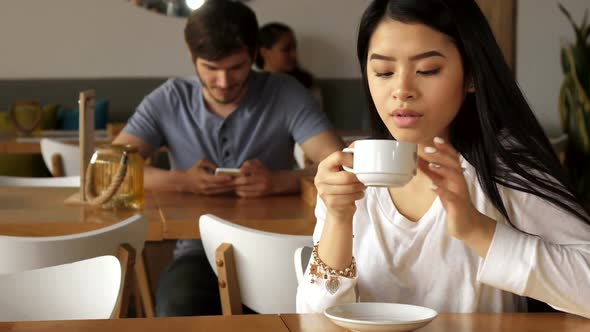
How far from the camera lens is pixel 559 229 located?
1.48 meters

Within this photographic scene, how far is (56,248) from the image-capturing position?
1.86 m

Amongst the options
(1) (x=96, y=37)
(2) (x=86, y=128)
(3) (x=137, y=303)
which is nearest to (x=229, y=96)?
(2) (x=86, y=128)

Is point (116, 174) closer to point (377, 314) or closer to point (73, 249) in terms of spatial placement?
point (73, 249)

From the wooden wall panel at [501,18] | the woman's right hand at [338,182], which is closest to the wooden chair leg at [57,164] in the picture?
the wooden wall panel at [501,18]

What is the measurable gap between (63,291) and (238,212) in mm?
824

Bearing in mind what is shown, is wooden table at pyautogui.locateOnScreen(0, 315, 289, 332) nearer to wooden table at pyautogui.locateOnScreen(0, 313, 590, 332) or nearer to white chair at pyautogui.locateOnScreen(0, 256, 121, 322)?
wooden table at pyautogui.locateOnScreen(0, 313, 590, 332)

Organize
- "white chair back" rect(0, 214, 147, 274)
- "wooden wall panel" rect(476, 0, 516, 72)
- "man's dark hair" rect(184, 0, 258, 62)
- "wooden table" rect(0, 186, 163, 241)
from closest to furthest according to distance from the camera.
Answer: "white chair back" rect(0, 214, 147, 274), "wooden table" rect(0, 186, 163, 241), "man's dark hair" rect(184, 0, 258, 62), "wooden wall panel" rect(476, 0, 516, 72)

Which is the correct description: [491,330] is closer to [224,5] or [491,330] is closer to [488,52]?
[488,52]

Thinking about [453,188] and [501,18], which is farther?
[501,18]

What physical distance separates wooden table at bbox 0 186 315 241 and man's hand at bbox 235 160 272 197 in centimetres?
3

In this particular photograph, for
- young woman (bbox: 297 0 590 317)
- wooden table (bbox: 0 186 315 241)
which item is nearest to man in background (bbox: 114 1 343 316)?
wooden table (bbox: 0 186 315 241)

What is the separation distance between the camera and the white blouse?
1.49 m

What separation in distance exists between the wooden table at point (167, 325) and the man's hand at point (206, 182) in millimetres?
1377

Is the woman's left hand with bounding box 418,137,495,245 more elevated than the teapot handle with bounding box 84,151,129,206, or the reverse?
the woman's left hand with bounding box 418,137,495,245
